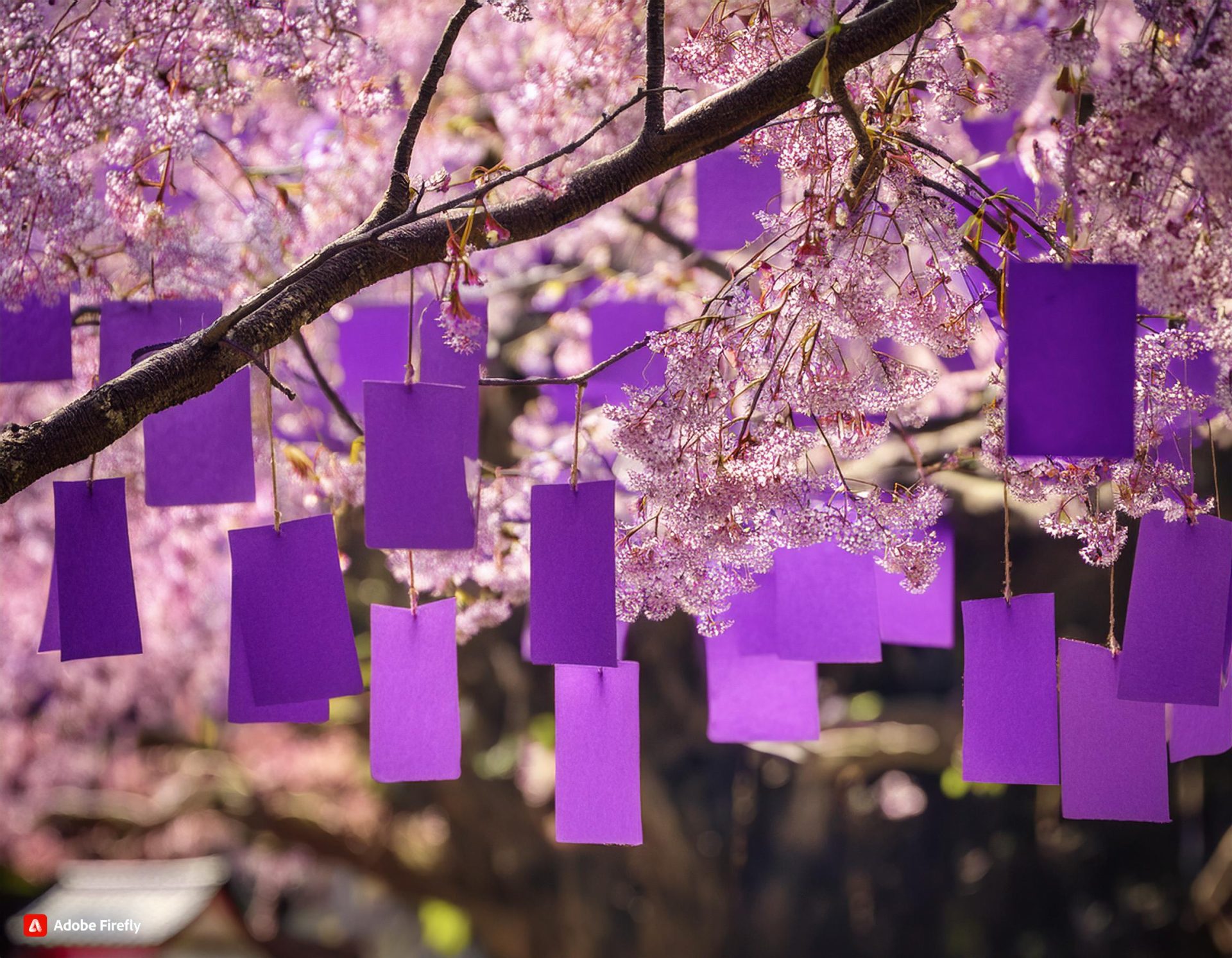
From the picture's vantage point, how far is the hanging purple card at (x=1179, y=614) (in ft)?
3.07

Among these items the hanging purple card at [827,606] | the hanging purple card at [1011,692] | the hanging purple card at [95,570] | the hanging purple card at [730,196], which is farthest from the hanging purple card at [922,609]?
the hanging purple card at [95,570]

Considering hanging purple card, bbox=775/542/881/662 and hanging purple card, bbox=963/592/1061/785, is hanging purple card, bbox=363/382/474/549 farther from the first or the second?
hanging purple card, bbox=963/592/1061/785

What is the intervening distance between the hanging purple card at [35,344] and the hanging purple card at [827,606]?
0.89 metres

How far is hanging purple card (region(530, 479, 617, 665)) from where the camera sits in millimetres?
979

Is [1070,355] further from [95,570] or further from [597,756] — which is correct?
[95,570]

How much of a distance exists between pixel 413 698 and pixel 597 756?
8.2 inches

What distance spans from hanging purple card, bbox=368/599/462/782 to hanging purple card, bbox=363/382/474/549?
14 centimetres

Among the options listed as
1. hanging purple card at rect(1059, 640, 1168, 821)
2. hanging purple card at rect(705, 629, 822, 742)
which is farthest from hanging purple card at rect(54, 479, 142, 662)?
hanging purple card at rect(1059, 640, 1168, 821)

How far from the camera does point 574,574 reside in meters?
0.99

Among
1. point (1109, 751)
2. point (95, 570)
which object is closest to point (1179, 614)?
point (1109, 751)

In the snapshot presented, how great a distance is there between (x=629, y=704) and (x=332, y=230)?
4.37 feet

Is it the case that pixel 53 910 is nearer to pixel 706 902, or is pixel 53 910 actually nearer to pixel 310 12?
pixel 706 902

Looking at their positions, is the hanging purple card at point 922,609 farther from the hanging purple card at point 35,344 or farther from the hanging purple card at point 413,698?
the hanging purple card at point 35,344

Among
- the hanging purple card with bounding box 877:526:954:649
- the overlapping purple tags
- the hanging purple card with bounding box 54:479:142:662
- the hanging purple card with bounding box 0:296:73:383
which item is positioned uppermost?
the hanging purple card with bounding box 0:296:73:383
